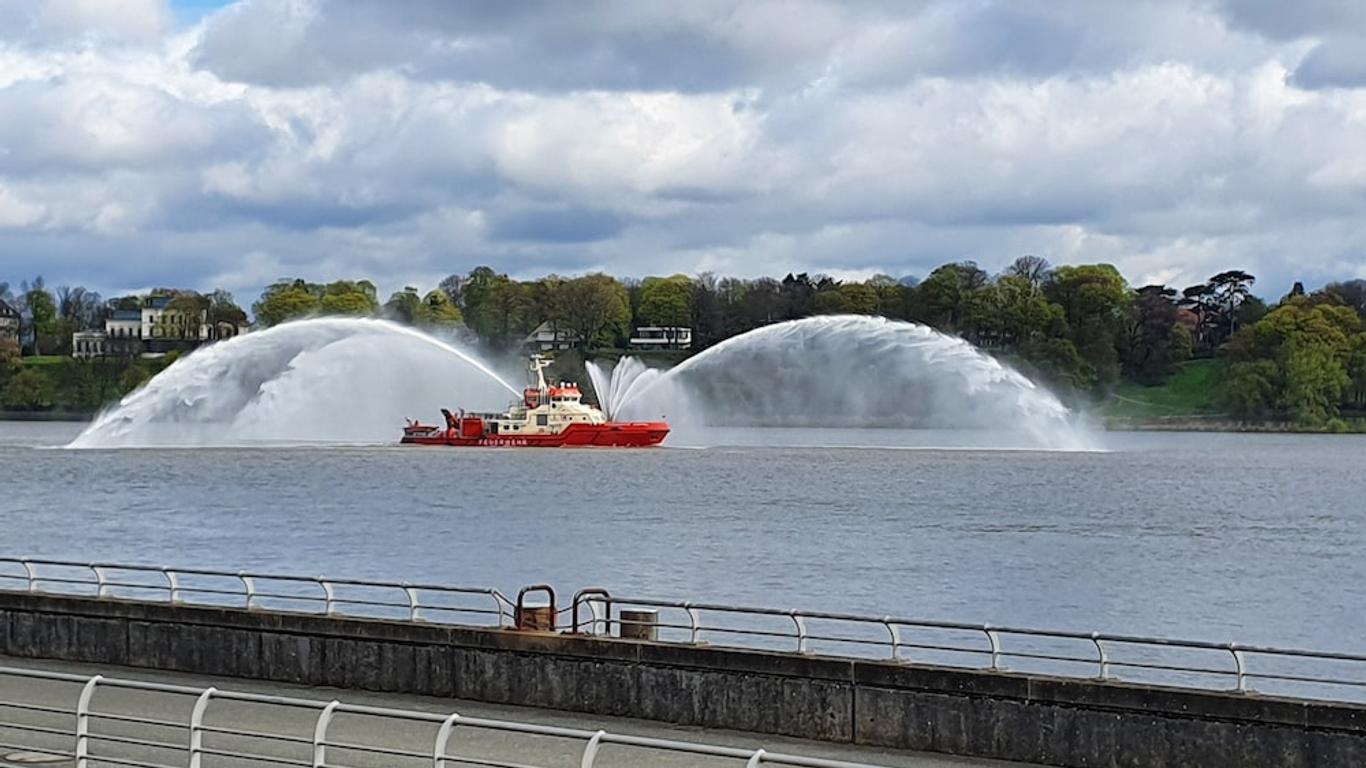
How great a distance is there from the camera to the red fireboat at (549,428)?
418 feet

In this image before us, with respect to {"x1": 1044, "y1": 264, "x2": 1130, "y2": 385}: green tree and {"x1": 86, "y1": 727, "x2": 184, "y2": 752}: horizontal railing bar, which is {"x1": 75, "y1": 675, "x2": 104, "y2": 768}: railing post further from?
{"x1": 1044, "y1": 264, "x2": 1130, "y2": 385}: green tree

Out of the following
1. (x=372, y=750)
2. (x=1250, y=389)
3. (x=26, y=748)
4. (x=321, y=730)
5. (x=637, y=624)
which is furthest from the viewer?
(x=1250, y=389)

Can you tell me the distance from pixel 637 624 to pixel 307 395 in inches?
6033

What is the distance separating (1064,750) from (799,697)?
9.79ft

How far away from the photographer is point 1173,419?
7820 inches

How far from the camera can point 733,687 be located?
20.5 metres

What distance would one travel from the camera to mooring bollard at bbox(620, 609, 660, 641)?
2162 cm

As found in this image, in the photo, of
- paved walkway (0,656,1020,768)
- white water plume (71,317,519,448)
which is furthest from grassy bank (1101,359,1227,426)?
paved walkway (0,656,1020,768)

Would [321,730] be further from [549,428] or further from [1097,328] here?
[1097,328]

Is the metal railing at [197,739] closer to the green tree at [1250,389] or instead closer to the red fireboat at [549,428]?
the red fireboat at [549,428]

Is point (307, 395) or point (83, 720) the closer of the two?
point (83, 720)

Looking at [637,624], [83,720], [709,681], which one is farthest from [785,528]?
[83,720]

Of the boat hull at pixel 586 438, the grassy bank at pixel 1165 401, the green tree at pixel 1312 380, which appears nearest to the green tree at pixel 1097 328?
the grassy bank at pixel 1165 401

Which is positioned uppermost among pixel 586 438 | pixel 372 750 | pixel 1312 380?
pixel 1312 380
